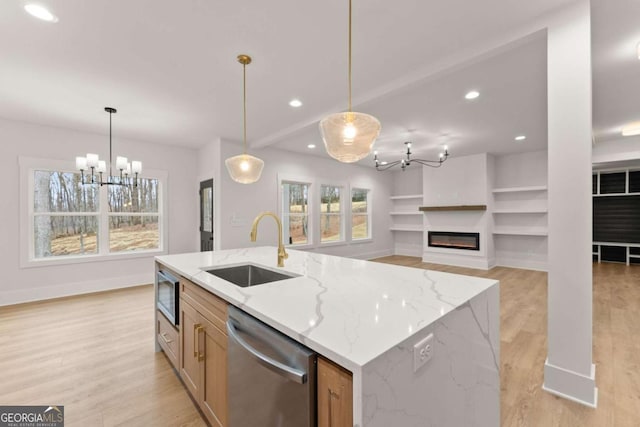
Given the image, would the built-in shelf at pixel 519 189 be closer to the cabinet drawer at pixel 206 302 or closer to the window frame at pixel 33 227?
the cabinet drawer at pixel 206 302

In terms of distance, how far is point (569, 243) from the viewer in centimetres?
184

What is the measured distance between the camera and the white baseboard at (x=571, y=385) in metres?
1.83

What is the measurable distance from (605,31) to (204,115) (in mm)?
4239

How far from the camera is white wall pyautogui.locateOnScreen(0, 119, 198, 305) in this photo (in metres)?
3.94

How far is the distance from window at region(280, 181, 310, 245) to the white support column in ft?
15.8

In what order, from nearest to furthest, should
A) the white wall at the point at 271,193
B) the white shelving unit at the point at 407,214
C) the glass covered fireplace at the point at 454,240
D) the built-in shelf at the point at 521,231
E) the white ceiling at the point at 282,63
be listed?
the white ceiling at the point at 282,63
the white wall at the point at 271,193
the built-in shelf at the point at 521,231
the glass covered fireplace at the point at 454,240
the white shelving unit at the point at 407,214

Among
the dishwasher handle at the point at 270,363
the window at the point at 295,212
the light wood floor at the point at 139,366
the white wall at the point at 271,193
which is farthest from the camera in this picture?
the window at the point at 295,212

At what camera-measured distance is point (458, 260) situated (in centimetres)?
664

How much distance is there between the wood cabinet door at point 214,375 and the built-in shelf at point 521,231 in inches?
269

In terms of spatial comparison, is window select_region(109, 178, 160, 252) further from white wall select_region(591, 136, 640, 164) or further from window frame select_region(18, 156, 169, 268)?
white wall select_region(591, 136, 640, 164)

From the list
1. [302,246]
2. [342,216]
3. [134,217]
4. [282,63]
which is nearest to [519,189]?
[342,216]

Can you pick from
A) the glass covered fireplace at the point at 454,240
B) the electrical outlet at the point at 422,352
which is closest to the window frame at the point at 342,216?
the glass covered fireplace at the point at 454,240

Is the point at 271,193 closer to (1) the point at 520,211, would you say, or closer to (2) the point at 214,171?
(2) the point at 214,171

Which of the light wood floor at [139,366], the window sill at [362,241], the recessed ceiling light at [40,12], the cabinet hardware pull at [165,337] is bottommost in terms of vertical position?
the light wood floor at [139,366]
